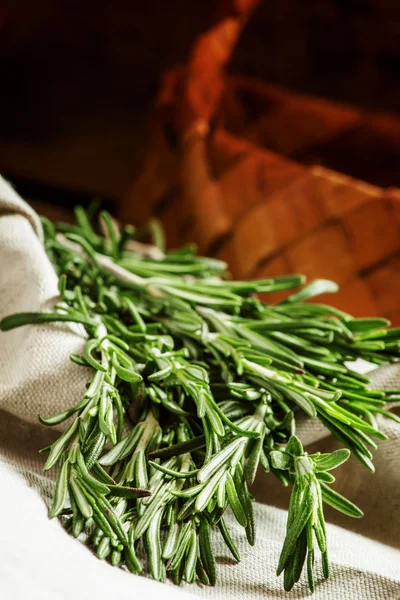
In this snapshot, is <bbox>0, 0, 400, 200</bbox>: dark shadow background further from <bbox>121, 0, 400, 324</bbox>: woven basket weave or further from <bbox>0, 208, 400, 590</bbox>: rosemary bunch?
<bbox>0, 208, 400, 590</bbox>: rosemary bunch

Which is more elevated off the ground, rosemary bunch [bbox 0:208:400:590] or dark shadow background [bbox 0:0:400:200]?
dark shadow background [bbox 0:0:400:200]

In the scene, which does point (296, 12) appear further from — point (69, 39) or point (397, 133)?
point (69, 39)

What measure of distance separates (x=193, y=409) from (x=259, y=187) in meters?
0.65

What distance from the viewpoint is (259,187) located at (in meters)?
1.01

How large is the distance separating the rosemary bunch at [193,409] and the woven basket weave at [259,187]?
0.31 metres

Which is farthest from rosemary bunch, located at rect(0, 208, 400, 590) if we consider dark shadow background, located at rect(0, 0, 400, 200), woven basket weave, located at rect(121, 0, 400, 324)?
dark shadow background, located at rect(0, 0, 400, 200)

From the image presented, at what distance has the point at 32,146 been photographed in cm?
163

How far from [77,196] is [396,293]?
1.08 meters

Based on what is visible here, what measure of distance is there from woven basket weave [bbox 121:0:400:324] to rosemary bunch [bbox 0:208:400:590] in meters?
0.31

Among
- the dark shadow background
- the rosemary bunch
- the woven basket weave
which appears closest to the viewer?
the rosemary bunch

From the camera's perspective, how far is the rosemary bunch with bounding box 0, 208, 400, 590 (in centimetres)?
33

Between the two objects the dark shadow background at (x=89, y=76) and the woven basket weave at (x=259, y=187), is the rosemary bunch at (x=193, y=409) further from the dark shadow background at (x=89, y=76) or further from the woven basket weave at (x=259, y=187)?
the dark shadow background at (x=89, y=76)

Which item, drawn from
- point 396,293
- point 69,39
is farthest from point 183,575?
point 69,39

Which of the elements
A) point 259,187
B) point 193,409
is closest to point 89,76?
point 259,187
